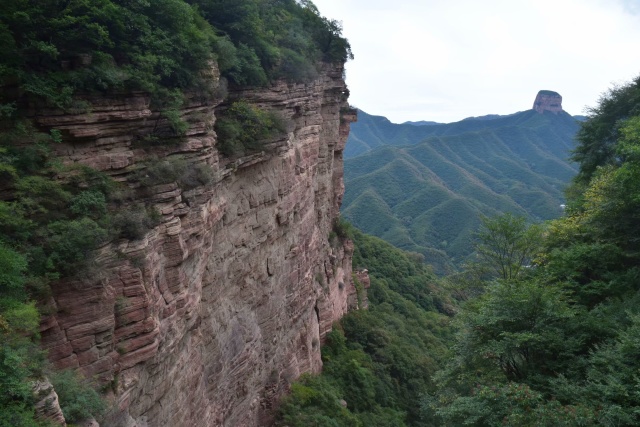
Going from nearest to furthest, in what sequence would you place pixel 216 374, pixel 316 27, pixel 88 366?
1. pixel 88 366
2. pixel 216 374
3. pixel 316 27

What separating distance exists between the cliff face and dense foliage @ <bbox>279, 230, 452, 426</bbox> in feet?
5.69

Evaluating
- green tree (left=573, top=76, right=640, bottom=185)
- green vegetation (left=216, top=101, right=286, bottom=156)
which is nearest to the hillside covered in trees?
green tree (left=573, top=76, right=640, bottom=185)

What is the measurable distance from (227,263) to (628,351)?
13503mm

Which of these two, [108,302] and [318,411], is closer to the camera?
[108,302]

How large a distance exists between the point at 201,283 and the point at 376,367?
69.7 feet

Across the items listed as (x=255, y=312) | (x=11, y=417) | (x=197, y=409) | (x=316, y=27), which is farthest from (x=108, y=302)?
(x=316, y=27)

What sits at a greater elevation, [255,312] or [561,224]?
[561,224]

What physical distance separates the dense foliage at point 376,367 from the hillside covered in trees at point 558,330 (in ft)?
1.37

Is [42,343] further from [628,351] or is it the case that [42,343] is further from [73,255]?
[628,351]

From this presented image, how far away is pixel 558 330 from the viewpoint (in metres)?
13.2

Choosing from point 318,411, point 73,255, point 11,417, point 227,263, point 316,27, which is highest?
point 316,27

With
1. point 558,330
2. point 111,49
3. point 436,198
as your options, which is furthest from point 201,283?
point 436,198

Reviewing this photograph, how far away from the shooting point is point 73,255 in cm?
918

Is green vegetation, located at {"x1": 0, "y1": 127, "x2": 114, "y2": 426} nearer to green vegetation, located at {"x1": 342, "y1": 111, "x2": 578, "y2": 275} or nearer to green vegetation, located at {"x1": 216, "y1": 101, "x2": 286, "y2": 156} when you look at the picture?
green vegetation, located at {"x1": 216, "y1": 101, "x2": 286, "y2": 156}
